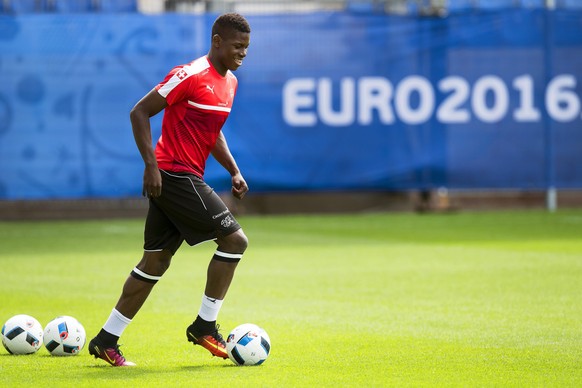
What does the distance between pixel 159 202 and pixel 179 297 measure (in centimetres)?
407

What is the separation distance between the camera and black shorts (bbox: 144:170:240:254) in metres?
7.87

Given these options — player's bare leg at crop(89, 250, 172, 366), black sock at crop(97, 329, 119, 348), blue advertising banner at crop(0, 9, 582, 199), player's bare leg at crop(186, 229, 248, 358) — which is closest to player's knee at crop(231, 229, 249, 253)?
player's bare leg at crop(186, 229, 248, 358)

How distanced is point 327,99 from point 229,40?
1396cm

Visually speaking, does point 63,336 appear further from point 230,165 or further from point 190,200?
point 230,165

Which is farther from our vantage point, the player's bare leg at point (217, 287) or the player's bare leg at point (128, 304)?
the player's bare leg at point (217, 287)

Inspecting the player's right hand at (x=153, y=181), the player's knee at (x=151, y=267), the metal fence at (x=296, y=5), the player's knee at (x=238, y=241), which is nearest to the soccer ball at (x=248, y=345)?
the player's knee at (x=238, y=241)

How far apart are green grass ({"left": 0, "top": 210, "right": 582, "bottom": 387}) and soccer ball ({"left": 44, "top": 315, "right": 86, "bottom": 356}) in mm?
93

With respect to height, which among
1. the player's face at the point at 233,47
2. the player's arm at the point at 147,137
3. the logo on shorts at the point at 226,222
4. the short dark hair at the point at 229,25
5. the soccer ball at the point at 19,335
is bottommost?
the soccer ball at the point at 19,335

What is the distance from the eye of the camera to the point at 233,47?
26.1 feet

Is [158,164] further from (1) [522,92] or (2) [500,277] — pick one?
(1) [522,92]

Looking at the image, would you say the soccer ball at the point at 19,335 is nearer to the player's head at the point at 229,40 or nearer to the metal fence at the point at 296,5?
the player's head at the point at 229,40

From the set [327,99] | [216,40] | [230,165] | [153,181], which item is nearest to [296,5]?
[327,99]

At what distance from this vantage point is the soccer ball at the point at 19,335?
27.1 feet

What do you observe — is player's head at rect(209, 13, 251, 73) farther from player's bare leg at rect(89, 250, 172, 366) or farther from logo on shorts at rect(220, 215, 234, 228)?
player's bare leg at rect(89, 250, 172, 366)
